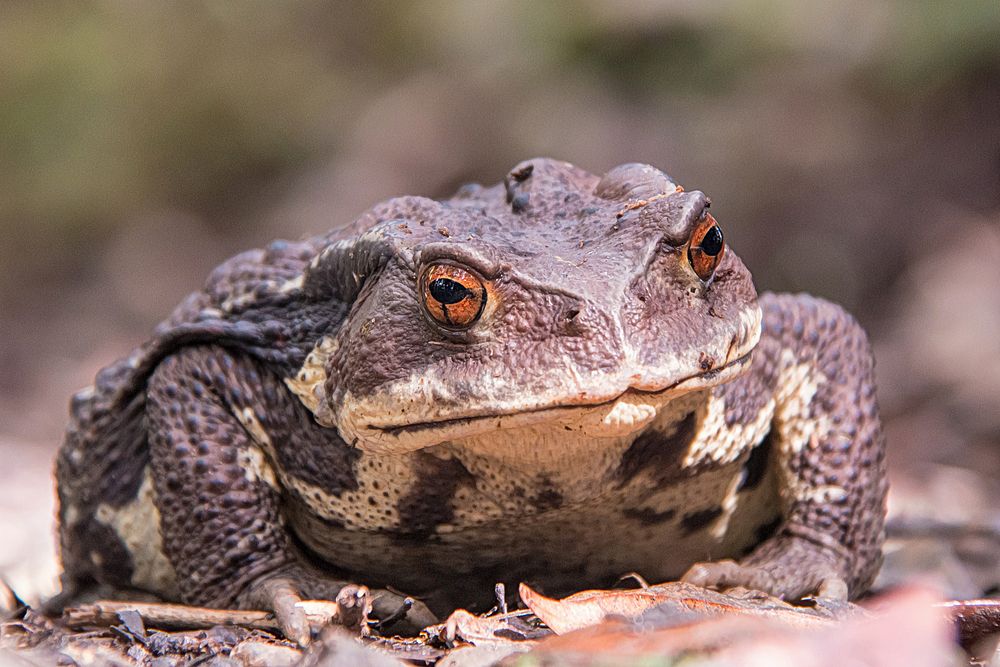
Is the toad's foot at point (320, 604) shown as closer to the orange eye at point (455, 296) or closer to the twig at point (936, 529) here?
the orange eye at point (455, 296)

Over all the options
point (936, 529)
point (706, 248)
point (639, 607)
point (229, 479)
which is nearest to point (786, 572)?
point (639, 607)

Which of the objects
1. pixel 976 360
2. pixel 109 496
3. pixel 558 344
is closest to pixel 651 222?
pixel 558 344

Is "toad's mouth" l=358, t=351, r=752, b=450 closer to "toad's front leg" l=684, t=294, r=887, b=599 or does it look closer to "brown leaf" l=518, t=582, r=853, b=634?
"brown leaf" l=518, t=582, r=853, b=634

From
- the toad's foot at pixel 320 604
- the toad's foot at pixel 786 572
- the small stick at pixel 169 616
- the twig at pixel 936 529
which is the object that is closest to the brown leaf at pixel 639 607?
the toad's foot at pixel 786 572

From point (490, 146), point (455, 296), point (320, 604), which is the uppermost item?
point (490, 146)

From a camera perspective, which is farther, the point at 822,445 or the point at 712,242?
the point at 822,445

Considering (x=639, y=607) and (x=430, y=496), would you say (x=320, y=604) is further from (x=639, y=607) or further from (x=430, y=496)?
(x=639, y=607)
